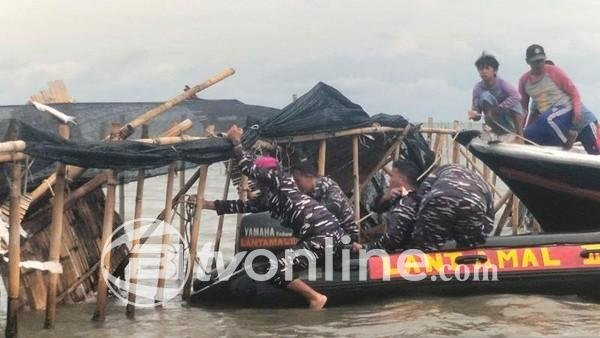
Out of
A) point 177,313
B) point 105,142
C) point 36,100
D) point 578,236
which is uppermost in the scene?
point 36,100

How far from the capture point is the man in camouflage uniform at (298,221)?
830 centimetres

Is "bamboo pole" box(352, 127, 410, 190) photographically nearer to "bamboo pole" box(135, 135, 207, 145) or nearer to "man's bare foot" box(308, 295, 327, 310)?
"man's bare foot" box(308, 295, 327, 310)

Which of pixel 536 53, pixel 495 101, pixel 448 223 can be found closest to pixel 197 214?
pixel 448 223

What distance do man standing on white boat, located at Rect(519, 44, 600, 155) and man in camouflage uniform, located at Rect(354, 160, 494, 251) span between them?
269 cm

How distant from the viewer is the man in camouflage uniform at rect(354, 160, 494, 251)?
824cm

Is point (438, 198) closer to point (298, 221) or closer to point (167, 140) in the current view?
point (298, 221)

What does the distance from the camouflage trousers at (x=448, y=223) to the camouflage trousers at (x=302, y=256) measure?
82cm

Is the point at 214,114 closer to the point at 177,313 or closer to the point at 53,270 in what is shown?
the point at 177,313

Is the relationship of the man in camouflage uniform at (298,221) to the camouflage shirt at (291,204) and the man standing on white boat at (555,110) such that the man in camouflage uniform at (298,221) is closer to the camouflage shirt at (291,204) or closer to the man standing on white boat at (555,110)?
the camouflage shirt at (291,204)

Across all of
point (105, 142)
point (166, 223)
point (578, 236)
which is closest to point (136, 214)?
point (166, 223)

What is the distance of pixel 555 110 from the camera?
35.7 feet

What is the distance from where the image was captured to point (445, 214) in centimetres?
826

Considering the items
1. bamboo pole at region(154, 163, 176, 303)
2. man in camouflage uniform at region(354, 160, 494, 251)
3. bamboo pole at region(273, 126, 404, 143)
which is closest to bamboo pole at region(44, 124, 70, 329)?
bamboo pole at region(154, 163, 176, 303)

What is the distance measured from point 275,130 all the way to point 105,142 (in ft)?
9.30
